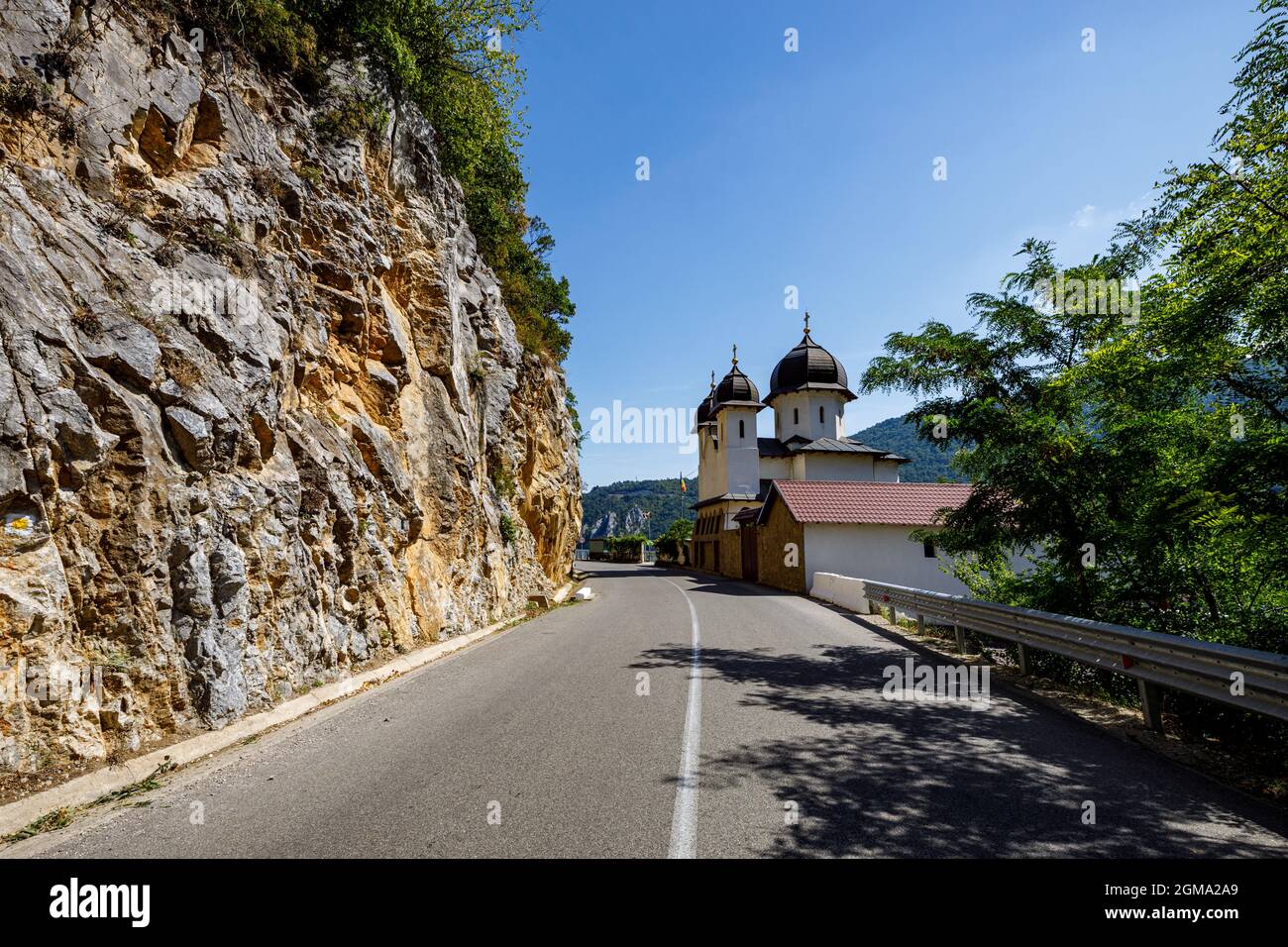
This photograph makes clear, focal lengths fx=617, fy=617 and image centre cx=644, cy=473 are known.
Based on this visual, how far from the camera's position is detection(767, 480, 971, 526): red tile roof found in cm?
2492

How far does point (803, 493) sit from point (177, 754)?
23749 millimetres

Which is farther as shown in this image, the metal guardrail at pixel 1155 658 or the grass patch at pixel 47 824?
the metal guardrail at pixel 1155 658

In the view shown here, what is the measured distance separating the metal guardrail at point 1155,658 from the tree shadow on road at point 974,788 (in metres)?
0.69

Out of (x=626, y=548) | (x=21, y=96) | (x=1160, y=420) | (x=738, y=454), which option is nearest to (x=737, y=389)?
(x=738, y=454)

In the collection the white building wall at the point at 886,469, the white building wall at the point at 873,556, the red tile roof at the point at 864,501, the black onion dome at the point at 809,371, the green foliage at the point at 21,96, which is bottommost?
the white building wall at the point at 873,556

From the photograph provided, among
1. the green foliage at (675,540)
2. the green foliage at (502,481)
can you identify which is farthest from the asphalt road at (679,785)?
the green foliage at (675,540)

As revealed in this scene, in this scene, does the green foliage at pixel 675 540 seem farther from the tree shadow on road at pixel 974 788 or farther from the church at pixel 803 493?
the tree shadow on road at pixel 974 788

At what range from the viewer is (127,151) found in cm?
703

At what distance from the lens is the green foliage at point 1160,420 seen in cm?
555

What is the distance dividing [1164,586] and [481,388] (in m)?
14.7

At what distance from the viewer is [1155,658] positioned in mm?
5754

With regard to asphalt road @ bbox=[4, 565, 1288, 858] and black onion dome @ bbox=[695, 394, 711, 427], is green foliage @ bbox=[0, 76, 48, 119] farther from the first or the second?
black onion dome @ bbox=[695, 394, 711, 427]
